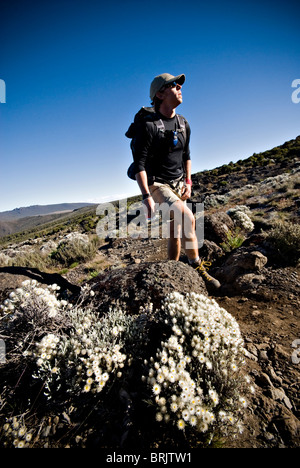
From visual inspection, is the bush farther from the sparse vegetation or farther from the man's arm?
the sparse vegetation

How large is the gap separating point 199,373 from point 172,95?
11.4 feet

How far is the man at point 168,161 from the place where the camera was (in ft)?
10.0

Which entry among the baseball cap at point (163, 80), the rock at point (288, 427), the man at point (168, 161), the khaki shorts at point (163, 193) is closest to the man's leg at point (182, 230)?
the man at point (168, 161)

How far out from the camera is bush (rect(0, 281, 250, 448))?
1.42m

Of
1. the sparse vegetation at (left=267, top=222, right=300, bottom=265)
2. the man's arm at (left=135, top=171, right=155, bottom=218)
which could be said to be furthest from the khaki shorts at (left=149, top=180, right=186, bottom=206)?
the sparse vegetation at (left=267, top=222, right=300, bottom=265)

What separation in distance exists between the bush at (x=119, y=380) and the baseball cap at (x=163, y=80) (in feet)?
10.2

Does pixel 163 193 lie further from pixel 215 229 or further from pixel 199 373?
pixel 215 229

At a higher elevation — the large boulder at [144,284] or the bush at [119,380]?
the large boulder at [144,284]

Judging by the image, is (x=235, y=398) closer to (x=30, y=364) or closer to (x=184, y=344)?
(x=184, y=344)

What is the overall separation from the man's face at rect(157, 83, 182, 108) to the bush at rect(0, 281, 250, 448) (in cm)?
292

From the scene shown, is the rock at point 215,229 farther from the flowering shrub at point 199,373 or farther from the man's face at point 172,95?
the flowering shrub at point 199,373

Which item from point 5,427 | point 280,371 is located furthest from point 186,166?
point 5,427
